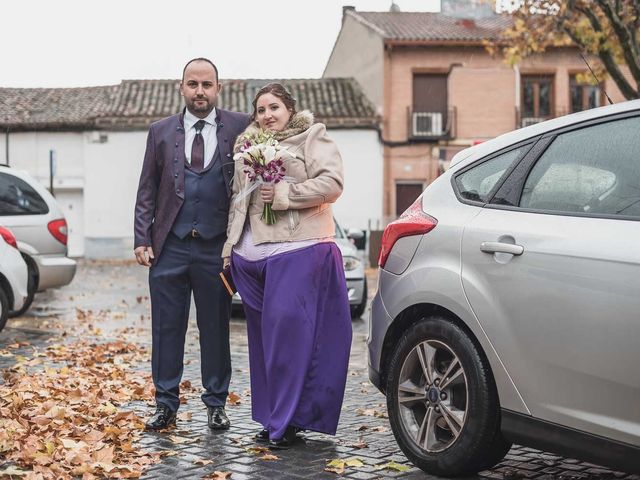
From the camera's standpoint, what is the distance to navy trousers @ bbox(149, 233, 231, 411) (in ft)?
19.3

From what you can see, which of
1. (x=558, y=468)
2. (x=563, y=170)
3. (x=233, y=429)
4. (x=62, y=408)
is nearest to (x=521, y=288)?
(x=563, y=170)

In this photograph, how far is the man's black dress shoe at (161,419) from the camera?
583 cm

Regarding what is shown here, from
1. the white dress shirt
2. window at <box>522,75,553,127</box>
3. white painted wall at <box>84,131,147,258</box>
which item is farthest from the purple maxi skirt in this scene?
window at <box>522,75,553,127</box>

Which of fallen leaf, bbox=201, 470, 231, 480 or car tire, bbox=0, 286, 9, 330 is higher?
car tire, bbox=0, 286, 9, 330

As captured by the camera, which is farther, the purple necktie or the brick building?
the brick building

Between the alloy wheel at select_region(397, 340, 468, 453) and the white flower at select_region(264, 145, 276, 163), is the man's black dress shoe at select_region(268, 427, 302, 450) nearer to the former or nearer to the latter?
the alloy wheel at select_region(397, 340, 468, 453)

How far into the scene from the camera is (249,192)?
5570mm

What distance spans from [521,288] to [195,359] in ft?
18.3

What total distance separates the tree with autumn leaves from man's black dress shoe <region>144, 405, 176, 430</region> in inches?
330

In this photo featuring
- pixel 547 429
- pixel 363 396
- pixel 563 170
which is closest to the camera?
pixel 547 429

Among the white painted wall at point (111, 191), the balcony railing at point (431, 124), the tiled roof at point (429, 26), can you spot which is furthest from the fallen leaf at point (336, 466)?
the white painted wall at point (111, 191)

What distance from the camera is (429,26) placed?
36281mm

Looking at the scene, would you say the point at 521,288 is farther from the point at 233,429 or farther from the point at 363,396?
the point at 363,396

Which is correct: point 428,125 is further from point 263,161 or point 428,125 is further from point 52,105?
point 263,161
